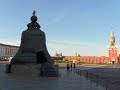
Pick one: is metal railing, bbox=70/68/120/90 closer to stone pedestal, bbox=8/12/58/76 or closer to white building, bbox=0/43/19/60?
stone pedestal, bbox=8/12/58/76

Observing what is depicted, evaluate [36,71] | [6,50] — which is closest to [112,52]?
[6,50]

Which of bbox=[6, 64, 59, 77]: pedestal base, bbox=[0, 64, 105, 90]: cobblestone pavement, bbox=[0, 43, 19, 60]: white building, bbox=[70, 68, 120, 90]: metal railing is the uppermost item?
bbox=[0, 43, 19, 60]: white building

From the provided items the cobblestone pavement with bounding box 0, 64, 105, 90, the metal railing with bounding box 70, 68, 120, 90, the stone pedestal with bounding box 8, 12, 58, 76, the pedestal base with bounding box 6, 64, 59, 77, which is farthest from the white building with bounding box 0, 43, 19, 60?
the cobblestone pavement with bounding box 0, 64, 105, 90

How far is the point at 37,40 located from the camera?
26.5 metres

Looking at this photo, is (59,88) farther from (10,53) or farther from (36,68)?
(10,53)

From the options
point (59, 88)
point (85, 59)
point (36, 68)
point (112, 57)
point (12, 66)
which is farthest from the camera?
point (85, 59)

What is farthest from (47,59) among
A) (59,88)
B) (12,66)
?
(59,88)

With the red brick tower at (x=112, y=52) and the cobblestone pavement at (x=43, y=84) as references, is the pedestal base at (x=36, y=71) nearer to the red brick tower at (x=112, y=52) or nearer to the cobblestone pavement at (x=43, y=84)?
the cobblestone pavement at (x=43, y=84)

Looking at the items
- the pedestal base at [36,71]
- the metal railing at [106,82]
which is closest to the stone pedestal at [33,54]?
the pedestal base at [36,71]

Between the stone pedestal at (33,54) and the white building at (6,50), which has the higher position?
the white building at (6,50)

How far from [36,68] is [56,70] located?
5.92ft

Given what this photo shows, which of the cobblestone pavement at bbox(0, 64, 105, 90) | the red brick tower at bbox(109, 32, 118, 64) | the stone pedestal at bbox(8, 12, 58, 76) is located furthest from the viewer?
the red brick tower at bbox(109, 32, 118, 64)

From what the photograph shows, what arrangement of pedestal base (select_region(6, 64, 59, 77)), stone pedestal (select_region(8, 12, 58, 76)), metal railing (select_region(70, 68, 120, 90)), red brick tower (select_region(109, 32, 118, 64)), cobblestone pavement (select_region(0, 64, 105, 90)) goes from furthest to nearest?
red brick tower (select_region(109, 32, 118, 64)) → stone pedestal (select_region(8, 12, 58, 76)) → pedestal base (select_region(6, 64, 59, 77)) → metal railing (select_region(70, 68, 120, 90)) → cobblestone pavement (select_region(0, 64, 105, 90))

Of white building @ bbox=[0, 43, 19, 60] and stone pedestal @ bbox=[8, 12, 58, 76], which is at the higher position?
white building @ bbox=[0, 43, 19, 60]
